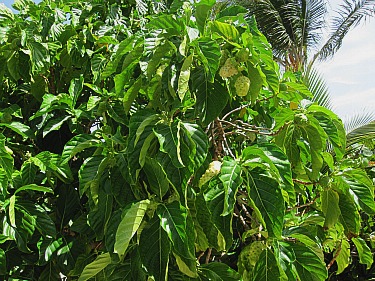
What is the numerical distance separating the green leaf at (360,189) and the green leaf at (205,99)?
1.43ft

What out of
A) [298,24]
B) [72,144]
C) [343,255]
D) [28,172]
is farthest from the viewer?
[298,24]

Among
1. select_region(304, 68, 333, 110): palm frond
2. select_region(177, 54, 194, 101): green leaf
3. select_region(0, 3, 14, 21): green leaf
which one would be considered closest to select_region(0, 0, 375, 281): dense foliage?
select_region(177, 54, 194, 101): green leaf

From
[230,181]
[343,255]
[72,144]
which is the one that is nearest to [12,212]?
[72,144]

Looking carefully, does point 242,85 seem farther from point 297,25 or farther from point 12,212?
point 297,25

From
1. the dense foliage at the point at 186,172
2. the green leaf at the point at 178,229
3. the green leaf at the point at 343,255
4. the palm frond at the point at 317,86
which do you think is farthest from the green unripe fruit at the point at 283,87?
the palm frond at the point at 317,86

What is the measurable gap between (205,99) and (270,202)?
0.97ft

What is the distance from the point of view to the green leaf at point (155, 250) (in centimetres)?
111

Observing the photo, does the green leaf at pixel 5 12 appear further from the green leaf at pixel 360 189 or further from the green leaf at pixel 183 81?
the green leaf at pixel 360 189

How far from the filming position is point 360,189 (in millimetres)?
1335

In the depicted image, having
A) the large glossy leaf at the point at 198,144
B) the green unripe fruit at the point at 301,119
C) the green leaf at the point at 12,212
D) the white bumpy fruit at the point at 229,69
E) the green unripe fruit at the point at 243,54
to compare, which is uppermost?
the green unripe fruit at the point at 243,54

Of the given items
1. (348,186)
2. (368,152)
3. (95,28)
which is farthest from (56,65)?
(368,152)

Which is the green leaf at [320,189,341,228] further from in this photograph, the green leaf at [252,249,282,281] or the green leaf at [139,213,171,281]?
the green leaf at [139,213,171,281]

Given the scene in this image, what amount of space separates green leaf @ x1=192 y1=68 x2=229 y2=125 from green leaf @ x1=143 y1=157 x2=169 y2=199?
157 mm

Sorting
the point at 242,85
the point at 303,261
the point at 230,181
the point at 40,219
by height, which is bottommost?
the point at 40,219
